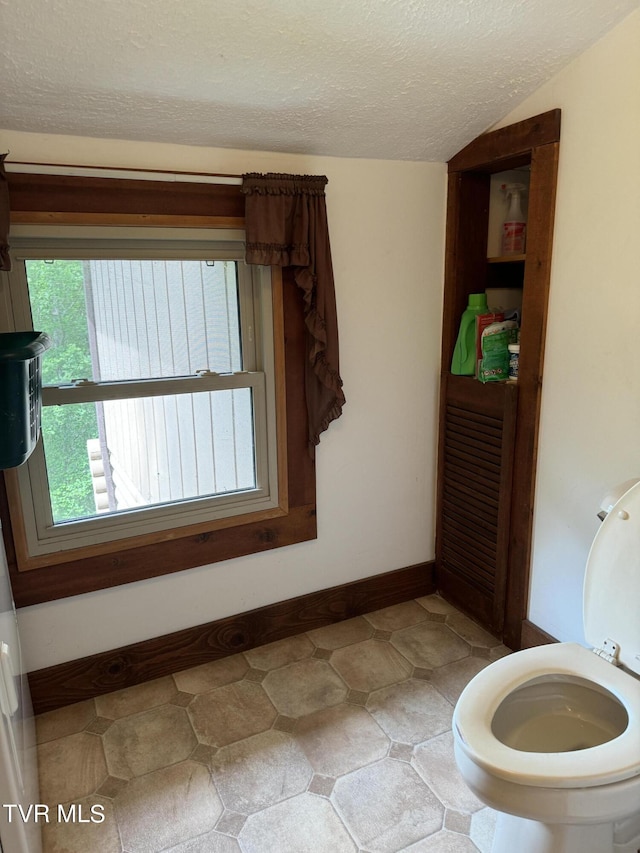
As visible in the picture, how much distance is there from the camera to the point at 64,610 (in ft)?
6.16

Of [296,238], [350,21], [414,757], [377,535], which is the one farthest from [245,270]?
[414,757]

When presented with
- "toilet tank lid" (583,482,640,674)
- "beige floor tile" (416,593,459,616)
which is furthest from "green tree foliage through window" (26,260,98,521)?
"toilet tank lid" (583,482,640,674)

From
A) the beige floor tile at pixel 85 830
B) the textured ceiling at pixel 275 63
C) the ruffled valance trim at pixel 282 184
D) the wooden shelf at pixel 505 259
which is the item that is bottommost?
the beige floor tile at pixel 85 830

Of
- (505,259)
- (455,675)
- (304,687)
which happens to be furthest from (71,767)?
(505,259)

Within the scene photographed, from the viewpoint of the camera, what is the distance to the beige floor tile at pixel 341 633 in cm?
223

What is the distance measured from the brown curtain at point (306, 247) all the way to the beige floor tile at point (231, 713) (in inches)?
40.0

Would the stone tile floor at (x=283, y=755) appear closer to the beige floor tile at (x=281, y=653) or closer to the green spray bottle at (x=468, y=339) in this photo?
the beige floor tile at (x=281, y=653)

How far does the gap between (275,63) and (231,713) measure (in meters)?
1.93

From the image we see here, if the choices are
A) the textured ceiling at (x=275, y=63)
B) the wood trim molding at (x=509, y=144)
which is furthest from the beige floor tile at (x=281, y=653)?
the wood trim molding at (x=509, y=144)

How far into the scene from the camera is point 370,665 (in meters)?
2.10

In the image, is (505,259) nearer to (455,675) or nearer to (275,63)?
(275,63)

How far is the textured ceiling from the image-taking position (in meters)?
1.29

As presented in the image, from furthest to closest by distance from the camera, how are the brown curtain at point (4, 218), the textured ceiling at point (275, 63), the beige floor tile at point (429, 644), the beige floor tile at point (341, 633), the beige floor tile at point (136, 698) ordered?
the beige floor tile at point (341, 633) < the beige floor tile at point (429, 644) < the beige floor tile at point (136, 698) < the brown curtain at point (4, 218) < the textured ceiling at point (275, 63)

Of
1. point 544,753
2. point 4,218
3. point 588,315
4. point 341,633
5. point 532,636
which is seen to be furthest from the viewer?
point 341,633
